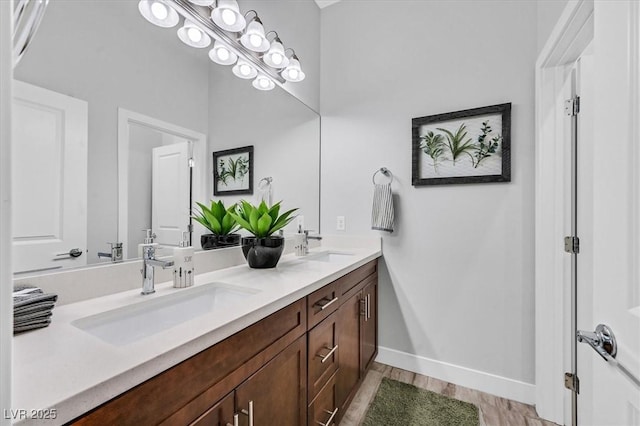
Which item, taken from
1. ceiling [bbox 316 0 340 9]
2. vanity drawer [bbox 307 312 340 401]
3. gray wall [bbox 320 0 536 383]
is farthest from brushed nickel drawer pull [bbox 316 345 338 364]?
ceiling [bbox 316 0 340 9]

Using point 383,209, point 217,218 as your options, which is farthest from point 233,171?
point 383,209

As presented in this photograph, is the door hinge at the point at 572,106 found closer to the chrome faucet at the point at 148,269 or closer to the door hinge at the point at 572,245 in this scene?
the door hinge at the point at 572,245

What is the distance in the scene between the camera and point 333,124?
7.93ft

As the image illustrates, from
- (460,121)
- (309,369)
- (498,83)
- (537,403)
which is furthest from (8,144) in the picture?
(537,403)

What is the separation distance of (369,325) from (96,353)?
1.69 meters

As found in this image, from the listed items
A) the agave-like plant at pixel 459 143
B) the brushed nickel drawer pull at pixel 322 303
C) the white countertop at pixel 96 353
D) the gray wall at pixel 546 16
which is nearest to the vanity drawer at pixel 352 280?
the brushed nickel drawer pull at pixel 322 303

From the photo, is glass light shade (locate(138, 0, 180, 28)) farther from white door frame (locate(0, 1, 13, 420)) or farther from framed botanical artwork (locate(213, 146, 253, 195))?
white door frame (locate(0, 1, 13, 420))

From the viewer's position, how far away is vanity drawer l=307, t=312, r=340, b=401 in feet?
3.90

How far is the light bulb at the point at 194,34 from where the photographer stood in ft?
4.41

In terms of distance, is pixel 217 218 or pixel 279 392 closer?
pixel 279 392

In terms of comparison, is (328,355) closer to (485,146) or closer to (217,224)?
(217,224)

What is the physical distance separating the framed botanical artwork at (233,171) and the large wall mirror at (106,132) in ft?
0.14

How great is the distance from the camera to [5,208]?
35cm

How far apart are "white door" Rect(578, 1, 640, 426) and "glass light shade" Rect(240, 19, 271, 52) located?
4.82 feet
